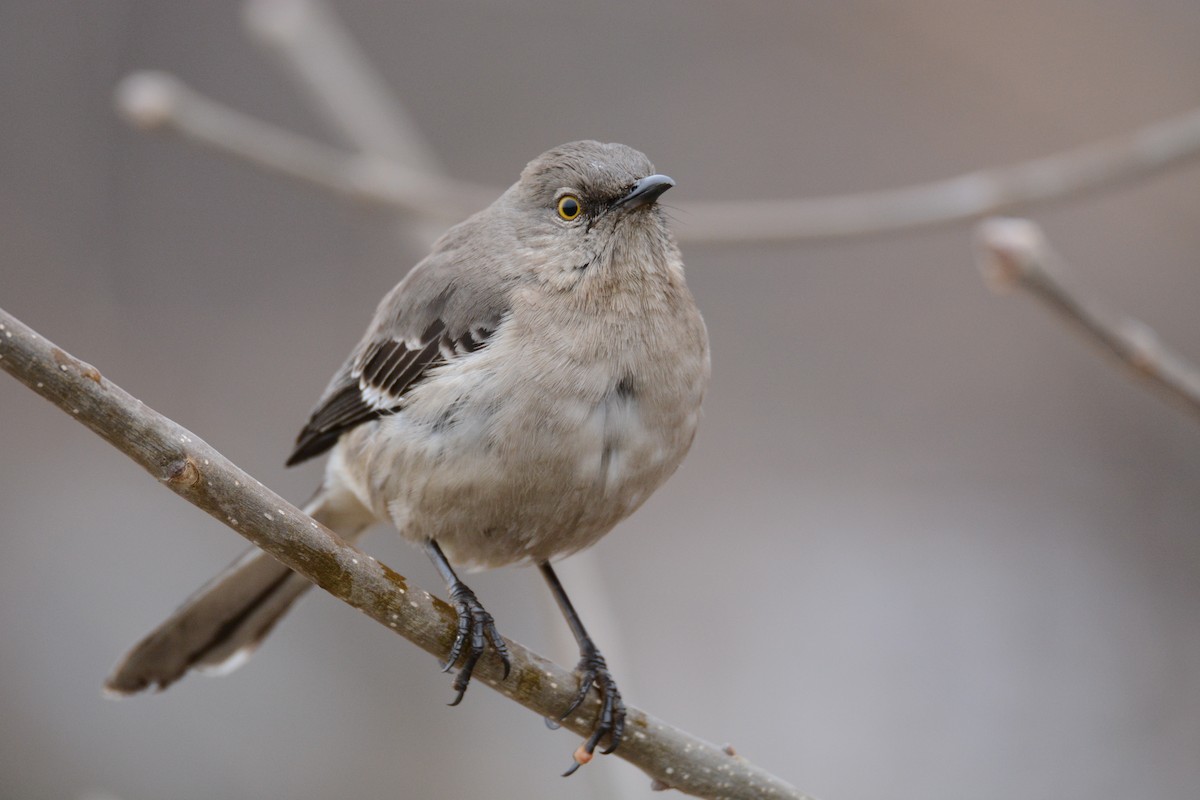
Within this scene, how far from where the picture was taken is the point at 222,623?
413 cm

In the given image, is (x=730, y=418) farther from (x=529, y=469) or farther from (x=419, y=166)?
(x=529, y=469)

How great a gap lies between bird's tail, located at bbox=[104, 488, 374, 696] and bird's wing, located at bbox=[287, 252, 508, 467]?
32 centimetres

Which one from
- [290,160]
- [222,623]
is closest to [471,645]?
[222,623]

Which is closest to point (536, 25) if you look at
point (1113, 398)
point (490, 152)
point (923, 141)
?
point (490, 152)

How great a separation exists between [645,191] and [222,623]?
2.05 meters

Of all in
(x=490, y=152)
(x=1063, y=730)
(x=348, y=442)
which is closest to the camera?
(x=348, y=442)

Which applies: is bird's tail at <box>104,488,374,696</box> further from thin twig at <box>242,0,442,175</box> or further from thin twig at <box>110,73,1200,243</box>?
thin twig at <box>242,0,442,175</box>

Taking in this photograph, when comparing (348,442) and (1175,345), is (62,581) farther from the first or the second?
(1175,345)

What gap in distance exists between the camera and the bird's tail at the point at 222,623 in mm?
3928

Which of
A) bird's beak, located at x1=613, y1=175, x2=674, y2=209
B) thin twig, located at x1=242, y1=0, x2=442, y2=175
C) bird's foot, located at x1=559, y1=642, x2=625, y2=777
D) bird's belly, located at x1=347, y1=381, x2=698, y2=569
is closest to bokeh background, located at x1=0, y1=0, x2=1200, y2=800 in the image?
thin twig, located at x1=242, y1=0, x2=442, y2=175

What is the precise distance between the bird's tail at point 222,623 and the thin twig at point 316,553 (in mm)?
1112

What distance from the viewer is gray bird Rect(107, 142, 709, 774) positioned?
10.9 ft

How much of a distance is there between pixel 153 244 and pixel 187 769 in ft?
11.4

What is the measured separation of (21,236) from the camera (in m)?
7.92
